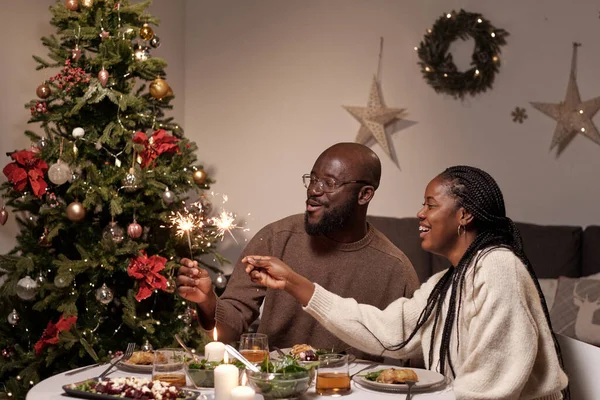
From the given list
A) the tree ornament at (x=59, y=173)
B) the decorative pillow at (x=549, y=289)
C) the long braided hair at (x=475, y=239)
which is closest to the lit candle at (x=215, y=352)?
the long braided hair at (x=475, y=239)

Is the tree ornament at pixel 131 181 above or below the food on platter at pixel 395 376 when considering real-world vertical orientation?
above

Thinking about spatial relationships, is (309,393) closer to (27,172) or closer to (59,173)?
(59,173)

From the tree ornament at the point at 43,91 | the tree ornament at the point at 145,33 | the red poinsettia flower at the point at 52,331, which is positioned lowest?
the red poinsettia flower at the point at 52,331

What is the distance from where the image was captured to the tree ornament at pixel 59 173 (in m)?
3.38

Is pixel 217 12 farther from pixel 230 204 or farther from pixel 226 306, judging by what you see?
pixel 226 306

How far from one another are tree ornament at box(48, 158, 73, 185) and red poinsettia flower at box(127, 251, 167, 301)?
0.45 meters

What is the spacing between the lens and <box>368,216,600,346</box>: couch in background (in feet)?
13.2

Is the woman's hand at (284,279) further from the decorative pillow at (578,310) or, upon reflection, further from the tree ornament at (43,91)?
the decorative pillow at (578,310)

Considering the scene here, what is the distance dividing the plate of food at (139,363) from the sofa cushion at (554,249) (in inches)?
106

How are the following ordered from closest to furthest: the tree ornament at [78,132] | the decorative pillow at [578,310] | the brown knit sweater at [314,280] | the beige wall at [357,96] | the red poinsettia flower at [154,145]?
the brown knit sweater at [314,280], the tree ornament at [78,132], the red poinsettia flower at [154,145], the decorative pillow at [578,310], the beige wall at [357,96]

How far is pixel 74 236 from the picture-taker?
12.0 feet

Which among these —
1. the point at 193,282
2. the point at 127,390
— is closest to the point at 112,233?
the point at 193,282

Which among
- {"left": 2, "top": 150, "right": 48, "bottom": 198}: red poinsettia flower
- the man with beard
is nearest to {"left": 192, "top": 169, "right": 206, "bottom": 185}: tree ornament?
{"left": 2, "top": 150, "right": 48, "bottom": 198}: red poinsettia flower

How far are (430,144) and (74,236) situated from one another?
7.34 feet
